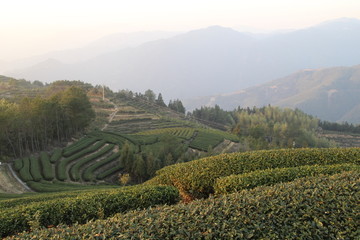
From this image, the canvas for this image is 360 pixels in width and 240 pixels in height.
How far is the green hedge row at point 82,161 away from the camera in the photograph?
1181 inches

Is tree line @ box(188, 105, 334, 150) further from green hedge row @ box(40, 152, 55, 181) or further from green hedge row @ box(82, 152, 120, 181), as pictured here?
green hedge row @ box(40, 152, 55, 181)

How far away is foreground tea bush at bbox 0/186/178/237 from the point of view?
28.3 ft

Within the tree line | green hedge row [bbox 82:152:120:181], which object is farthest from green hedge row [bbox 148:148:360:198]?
the tree line

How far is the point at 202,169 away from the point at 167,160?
77.5 ft

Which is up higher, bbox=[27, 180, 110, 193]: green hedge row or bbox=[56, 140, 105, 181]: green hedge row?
bbox=[56, 140, 105, 181]: green hedge row

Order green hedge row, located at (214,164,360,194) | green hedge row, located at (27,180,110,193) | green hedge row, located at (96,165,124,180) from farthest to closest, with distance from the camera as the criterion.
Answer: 1. green hedge row, located at (96,165,124,180)
2. green hedge row, located at (27,180,110,193)
3. green hedge row, located at (214,164,360,194)

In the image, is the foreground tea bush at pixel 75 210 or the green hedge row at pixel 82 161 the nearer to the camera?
the foreground tea bush at pixel 75 210

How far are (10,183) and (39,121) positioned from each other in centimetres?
1308

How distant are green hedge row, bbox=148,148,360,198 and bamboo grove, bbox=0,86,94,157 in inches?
1089

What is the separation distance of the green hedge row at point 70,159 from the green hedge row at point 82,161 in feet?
2.63

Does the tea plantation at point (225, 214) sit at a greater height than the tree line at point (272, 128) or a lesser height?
greater

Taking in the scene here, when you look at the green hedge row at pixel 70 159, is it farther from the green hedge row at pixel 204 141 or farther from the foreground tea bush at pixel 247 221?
the foreground tea bush at pixel 247 221

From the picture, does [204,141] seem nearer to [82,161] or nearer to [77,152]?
[77,152]

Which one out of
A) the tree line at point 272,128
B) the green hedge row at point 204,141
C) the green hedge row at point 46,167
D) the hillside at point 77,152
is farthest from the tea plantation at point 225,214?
the tree line at point 272,128
